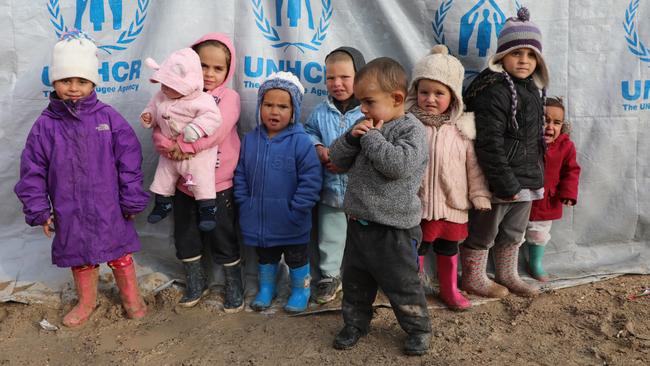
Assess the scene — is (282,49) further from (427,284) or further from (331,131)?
(427,284)

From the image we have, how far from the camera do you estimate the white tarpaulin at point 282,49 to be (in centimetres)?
412

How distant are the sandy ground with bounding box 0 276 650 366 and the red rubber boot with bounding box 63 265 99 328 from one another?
6 cm

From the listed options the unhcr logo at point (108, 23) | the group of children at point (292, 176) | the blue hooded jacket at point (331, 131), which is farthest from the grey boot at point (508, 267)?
the unhcr logo at point (108, 23)

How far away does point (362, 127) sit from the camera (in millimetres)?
2934

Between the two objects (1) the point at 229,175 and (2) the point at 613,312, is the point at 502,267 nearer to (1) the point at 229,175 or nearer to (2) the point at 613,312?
(2) the point at 613,312

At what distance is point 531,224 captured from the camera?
428 centimetres

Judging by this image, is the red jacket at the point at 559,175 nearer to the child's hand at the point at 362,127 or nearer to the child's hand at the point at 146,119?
the child's hand at the point at 362,127

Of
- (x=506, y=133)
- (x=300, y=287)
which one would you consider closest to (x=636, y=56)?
(x=506, y=133)

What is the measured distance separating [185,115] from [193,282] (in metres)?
1.20

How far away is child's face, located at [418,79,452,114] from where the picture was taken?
358 centimetres

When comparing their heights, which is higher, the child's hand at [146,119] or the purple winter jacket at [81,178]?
the child's hand at [146,119]

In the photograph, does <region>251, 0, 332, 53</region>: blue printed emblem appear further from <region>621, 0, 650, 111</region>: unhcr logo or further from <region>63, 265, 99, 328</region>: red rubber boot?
<region>621, 0, 650, 111</region>: unhcr logo

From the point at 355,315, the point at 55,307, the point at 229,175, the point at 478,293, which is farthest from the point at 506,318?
the point at 55,307

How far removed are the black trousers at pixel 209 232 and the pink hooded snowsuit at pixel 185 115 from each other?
172 mm
